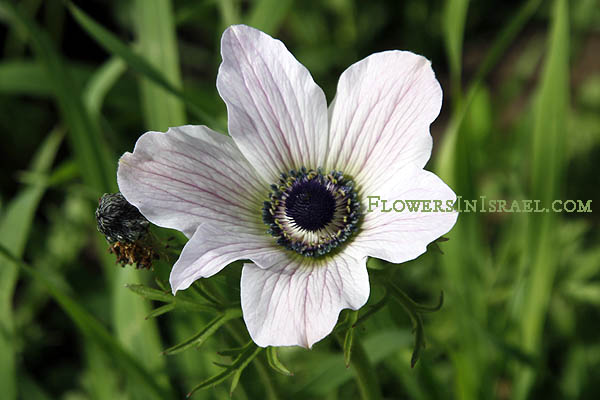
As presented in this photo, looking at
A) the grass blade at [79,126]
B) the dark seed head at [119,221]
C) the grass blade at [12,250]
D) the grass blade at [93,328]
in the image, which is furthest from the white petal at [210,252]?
the grass blade at [12,250]

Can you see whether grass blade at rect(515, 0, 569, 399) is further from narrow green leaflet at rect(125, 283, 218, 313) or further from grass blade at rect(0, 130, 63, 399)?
grass blade at rect(0, 130, 63, 399)

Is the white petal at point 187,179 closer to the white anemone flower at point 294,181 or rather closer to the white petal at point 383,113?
the white anemone flower at point 294,181

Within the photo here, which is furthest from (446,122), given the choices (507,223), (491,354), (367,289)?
(367,289)

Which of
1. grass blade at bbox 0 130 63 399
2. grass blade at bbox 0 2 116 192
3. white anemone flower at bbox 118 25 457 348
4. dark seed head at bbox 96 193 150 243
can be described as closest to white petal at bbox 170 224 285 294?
white anemone flower at bbox 118 25 457 348

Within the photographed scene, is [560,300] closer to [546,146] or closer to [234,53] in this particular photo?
[546,146]

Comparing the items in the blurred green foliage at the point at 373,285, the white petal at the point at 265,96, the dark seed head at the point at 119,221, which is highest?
the white petal at the point at 265,96

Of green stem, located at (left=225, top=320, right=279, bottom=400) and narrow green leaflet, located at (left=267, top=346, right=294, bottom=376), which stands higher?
narrow green leaflet, located at (left=267, top=346, right=294, bottom=376)

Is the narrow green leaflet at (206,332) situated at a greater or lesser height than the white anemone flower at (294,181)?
lesser
